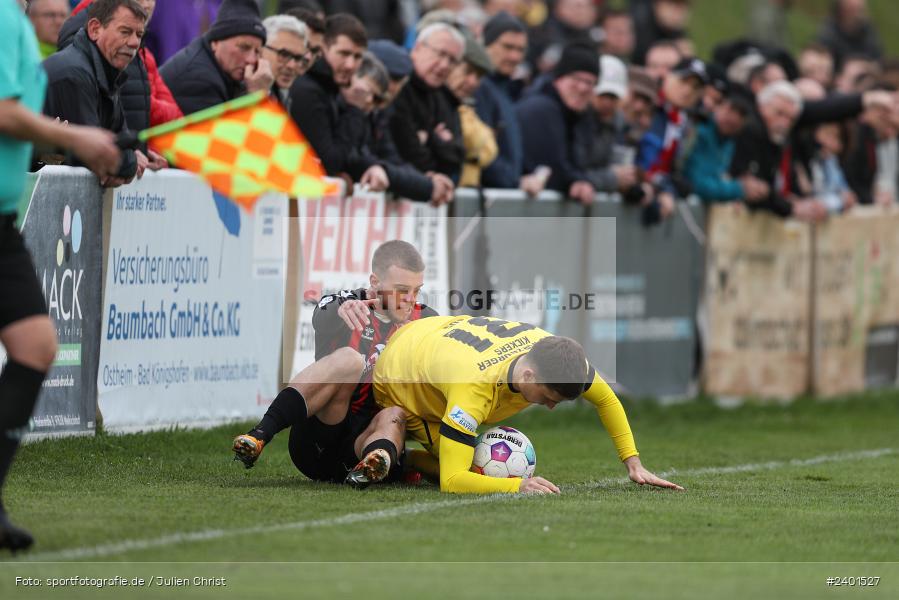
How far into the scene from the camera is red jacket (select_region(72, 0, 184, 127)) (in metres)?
11.3

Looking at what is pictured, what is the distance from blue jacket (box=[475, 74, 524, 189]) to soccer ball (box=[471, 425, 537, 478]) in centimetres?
591

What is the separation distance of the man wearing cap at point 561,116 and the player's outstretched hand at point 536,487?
6.96m

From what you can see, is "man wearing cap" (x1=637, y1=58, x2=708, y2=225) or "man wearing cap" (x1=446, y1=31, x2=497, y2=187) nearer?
"man wearing cap" (x1=446, y1=31, x2=497, y2=187)

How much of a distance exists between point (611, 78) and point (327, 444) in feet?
25.1

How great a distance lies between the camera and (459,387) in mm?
8797

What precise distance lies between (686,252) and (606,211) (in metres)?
1.51

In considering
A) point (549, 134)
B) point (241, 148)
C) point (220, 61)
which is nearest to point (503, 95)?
point (549, 134)

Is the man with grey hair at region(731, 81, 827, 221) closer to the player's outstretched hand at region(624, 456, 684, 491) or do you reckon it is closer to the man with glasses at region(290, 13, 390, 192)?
the man with glasses at region(290, 13, 390, 192)

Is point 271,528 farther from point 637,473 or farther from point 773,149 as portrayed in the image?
point 773,149

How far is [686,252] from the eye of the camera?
1736 centimetres

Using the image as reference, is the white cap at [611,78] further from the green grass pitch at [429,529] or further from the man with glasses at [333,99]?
the green grass pitch at [429,529]

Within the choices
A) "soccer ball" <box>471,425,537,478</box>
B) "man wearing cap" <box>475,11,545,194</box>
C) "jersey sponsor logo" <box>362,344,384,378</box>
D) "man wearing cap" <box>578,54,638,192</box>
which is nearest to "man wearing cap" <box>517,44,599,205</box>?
"man wearing cap" <box>475,11,545,194</box>

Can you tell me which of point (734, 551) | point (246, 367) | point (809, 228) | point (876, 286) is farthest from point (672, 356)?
point (734, 551)

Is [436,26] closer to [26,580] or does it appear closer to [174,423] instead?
[174,423]
